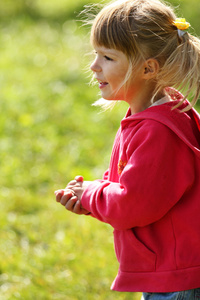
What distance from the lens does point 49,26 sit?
881 cm

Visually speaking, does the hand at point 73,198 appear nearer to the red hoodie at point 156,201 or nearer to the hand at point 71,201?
the hand at point 71,201

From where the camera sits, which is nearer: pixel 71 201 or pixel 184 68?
pixel 184 68

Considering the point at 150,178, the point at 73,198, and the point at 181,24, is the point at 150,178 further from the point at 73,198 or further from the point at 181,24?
the point at 181,24

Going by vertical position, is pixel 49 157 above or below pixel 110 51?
below

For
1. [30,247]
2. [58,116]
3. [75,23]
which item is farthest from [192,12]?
[30,247]

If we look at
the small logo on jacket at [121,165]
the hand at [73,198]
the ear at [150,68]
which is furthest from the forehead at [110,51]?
the hand at [73,198]

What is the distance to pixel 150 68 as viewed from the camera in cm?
219

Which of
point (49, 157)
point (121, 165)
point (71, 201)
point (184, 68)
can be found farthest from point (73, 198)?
point (49, 157)

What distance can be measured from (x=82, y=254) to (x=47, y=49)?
464 centimetres

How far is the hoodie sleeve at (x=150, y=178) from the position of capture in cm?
206

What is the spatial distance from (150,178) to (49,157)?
324cm

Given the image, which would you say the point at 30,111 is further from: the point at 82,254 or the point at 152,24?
the point at 152,24

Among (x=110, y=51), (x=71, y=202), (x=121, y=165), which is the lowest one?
(x=71, y=202)

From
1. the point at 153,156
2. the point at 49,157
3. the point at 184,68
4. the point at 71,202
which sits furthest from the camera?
the point at 49,157
